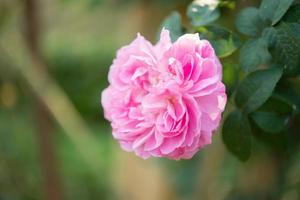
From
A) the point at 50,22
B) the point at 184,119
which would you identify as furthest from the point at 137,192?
the point at 184,119

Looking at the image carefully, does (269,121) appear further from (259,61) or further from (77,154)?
(77,154)

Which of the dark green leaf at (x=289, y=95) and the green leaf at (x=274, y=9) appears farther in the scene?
the dark green leaf at (x=289, y=95)

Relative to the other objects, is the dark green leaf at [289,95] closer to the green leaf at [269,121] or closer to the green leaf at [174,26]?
the green leaf at [269,121]

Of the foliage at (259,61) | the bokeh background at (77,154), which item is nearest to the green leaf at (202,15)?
the foliage at (259,61)

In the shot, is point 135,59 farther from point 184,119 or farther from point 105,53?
point 105,53

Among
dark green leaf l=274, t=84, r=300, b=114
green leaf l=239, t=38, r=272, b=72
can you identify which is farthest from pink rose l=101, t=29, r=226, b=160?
dark green leaf l=274, t=84, r=300, b=114

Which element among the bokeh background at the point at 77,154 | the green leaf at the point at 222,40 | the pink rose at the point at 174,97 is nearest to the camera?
the pink rose at the point at 174,97
